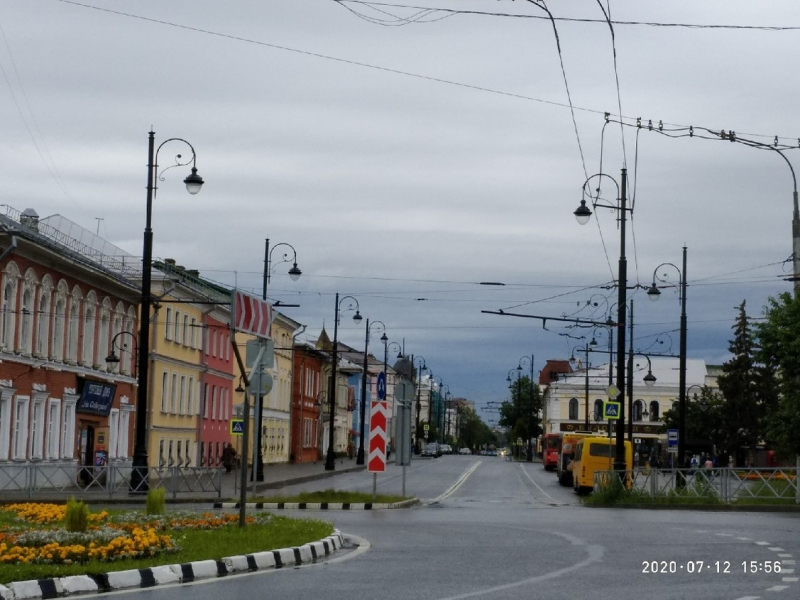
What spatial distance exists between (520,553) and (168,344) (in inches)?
1759

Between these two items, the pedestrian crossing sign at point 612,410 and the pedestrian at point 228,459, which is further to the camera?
the pedestrian at point 228,459

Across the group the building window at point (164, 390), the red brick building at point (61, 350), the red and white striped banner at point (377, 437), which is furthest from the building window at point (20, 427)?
the building window at point (164, 390)

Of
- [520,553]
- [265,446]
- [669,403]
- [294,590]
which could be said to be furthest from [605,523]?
[669,403]

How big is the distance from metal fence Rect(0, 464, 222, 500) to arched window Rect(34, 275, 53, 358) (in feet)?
18.4

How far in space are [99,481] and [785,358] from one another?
20394 millimetres

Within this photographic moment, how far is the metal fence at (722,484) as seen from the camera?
33812 mm

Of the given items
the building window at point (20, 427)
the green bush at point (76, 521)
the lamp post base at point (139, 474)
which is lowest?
the lamp post base at point (139, 474)

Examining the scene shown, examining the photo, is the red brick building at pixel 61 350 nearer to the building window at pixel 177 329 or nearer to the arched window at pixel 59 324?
the arched window at pixel 59 324

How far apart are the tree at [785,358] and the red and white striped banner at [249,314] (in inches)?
996

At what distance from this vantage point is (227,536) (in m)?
17.4

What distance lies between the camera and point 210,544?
1620 centimetres

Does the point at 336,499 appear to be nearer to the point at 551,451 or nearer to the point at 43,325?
the point at 43,325

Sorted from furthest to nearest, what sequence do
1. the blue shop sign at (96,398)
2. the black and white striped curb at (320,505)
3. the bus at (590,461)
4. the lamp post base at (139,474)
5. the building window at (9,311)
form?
the bus at (590,461), the blue shop sign at (96,398), the building window at (9,311), the lamp post base at (139,474), the black and white striped curb at (320,505)

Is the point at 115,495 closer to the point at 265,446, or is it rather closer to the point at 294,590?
the point at 294,590
